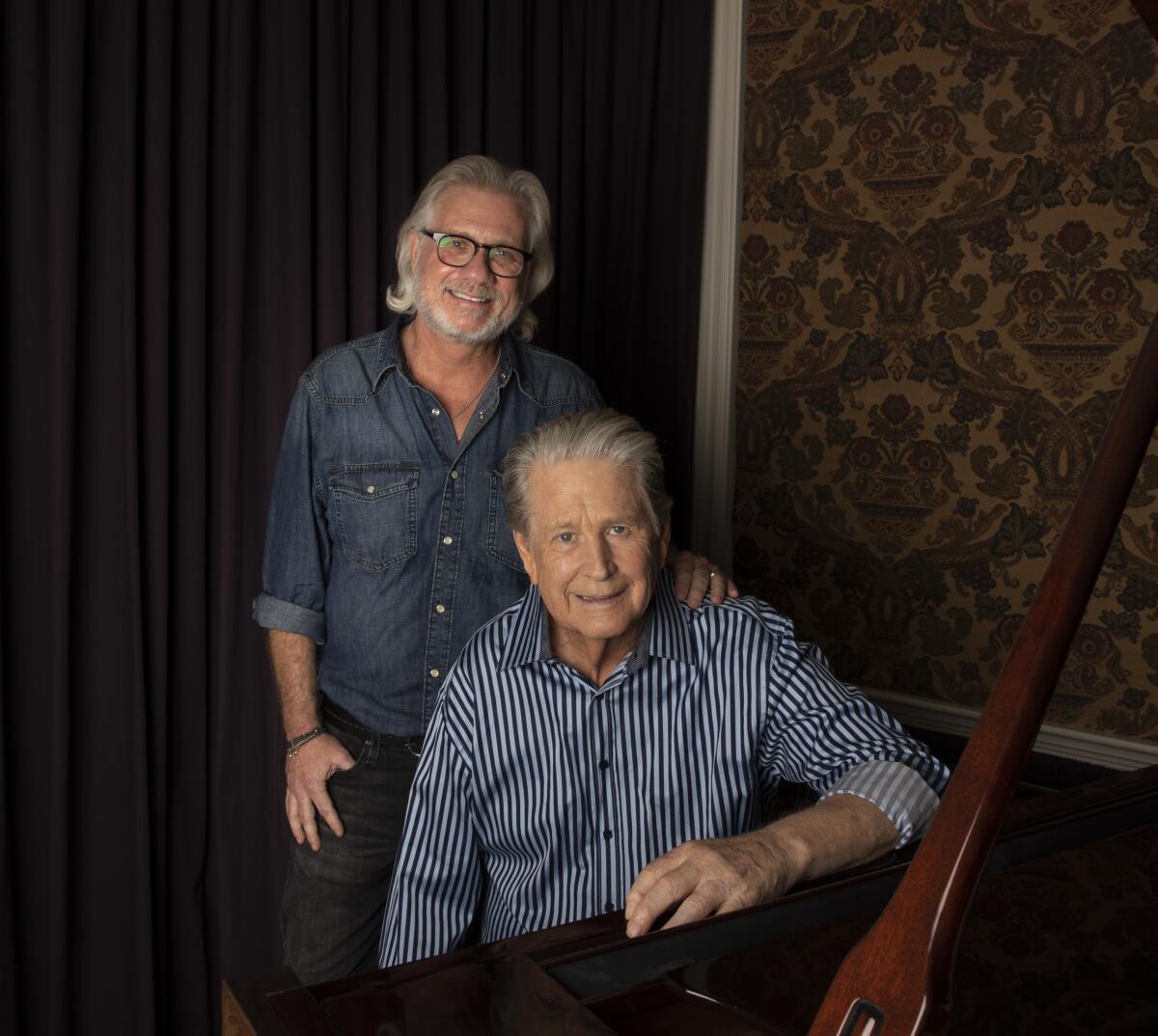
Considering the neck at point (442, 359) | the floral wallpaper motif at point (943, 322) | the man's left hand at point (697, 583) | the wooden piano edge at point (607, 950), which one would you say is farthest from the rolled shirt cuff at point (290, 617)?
the floral wallpaper motif at point (943, 322)

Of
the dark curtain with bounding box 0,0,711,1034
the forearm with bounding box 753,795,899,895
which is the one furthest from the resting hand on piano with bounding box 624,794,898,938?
the dark curtain with bounding box 0,0,711,1034

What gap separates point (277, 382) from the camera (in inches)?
103

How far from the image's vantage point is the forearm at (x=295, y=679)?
2.23 m

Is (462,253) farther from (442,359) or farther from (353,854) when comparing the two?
(353,854)

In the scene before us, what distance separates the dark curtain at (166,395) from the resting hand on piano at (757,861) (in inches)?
61.7

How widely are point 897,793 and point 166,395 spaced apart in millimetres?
1725

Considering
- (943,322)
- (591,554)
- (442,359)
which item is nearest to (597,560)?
(591,554)

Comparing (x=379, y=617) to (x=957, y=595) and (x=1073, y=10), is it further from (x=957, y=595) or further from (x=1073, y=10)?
(x=1073, y=10)

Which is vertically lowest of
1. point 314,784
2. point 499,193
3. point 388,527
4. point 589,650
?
point 314,784

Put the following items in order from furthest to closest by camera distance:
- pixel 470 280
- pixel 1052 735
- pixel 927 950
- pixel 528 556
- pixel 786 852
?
pixel 1052 735
pixel 470 280
pixel 528 556
pixel 786 852
pixel 927 950

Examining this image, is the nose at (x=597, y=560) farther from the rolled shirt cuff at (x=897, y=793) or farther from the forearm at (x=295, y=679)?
the forearm at (x=295, y=679)

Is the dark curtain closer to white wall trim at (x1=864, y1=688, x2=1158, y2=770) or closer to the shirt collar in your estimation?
the shirt collar

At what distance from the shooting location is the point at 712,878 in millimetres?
1196

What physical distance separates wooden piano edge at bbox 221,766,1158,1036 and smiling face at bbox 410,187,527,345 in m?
1.31
